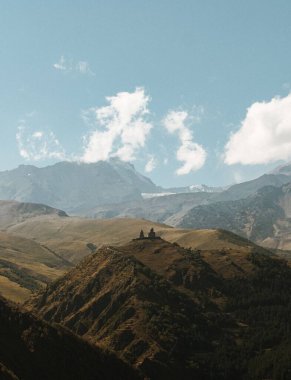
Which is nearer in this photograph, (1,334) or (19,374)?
(19,374)

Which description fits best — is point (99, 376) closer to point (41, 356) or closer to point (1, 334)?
point (41, 356)

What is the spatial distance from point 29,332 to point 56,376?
72.1ft

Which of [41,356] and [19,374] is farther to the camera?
[41,356]

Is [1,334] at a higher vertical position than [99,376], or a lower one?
higher

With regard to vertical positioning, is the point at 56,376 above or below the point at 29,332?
below

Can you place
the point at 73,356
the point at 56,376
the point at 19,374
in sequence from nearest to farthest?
the point at 19,374
the point at 56,376
the point at 73,356

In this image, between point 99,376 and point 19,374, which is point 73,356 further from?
point 19,374

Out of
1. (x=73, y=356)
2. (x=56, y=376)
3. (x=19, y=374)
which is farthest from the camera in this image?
(x=73, y=356)

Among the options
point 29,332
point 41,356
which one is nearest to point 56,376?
point 41,356

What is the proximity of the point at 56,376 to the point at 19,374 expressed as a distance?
17.6 m

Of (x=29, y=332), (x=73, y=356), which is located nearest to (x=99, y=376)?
(x=73, y=356)

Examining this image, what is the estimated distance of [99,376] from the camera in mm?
196875

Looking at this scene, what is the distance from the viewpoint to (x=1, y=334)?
626 ft

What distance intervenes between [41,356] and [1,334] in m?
16.4
